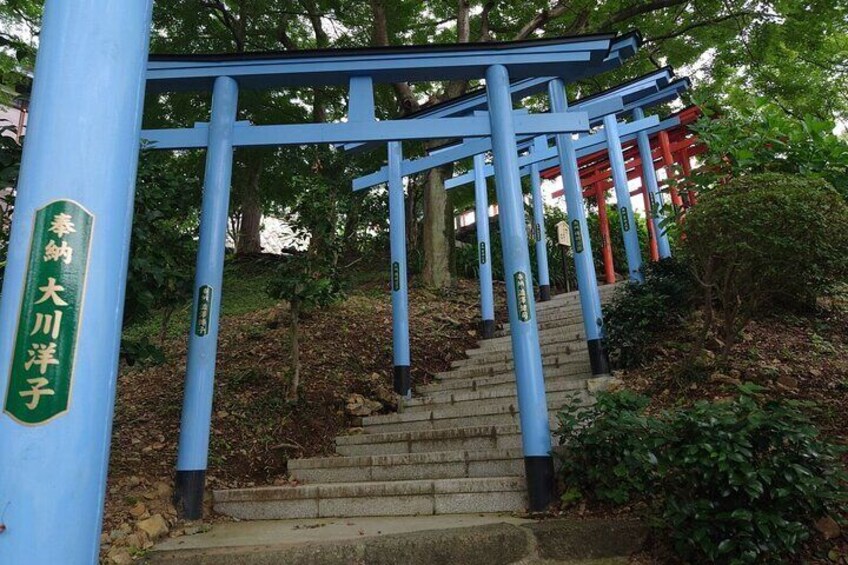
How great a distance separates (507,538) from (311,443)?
3168mm

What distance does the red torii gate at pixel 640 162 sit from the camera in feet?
35.4

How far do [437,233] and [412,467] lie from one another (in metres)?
7.25

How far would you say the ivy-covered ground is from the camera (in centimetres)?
434

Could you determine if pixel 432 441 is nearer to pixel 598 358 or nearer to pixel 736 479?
pixel 598 358

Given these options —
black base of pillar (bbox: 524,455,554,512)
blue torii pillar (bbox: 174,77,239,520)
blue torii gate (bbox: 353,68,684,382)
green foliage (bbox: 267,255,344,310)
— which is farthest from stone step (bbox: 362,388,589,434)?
blue torii pillar (bbox: 174,77,239,520)

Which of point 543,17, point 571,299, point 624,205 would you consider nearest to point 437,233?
point 571,299

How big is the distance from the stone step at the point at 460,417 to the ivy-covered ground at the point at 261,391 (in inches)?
17.9

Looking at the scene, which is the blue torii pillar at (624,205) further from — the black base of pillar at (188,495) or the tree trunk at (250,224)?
the tree trunk at (250,224)

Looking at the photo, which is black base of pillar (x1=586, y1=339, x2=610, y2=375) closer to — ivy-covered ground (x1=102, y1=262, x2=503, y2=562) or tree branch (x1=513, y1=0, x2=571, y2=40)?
ivy-covered ground (x1=102, y1=262, x2=503, y2=562)

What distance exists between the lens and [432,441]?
521 centimetres

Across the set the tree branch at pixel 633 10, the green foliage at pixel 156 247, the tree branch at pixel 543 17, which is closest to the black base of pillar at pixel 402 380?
the green foliage at pixel 156 247

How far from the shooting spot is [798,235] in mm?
4324

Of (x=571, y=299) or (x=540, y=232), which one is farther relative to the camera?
(x=540, y=232)

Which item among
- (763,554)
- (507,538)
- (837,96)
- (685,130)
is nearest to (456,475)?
(507,538)
